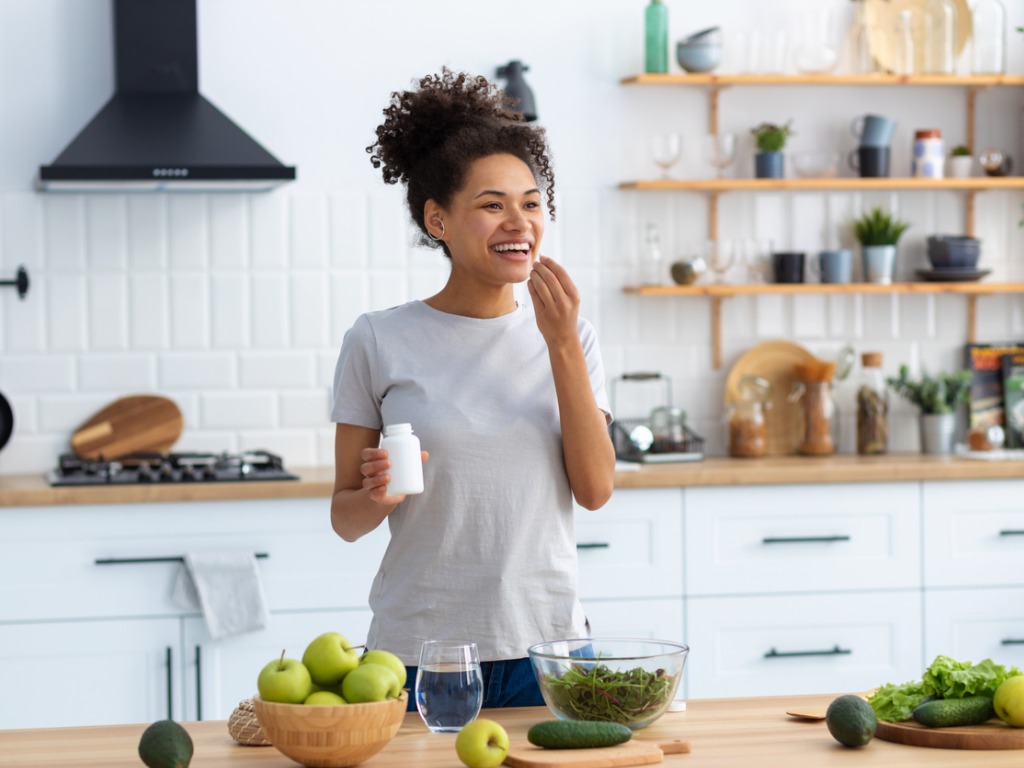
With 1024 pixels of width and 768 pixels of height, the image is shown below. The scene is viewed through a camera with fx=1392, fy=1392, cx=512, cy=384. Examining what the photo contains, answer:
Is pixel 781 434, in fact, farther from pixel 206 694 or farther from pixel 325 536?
pixel 206 694

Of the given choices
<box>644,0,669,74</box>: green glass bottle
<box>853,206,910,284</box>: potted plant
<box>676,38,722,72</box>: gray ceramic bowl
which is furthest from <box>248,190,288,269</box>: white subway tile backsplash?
<box>853,206,910,284</box>: potted plant

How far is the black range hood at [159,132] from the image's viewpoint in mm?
3629

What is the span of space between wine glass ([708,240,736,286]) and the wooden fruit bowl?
2933 millimetres

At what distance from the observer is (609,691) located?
159 cm

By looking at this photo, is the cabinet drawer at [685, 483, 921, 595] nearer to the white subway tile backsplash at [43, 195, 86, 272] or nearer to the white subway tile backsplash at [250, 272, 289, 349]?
the white subway tile backsplash at [250, 272, 289, 349]

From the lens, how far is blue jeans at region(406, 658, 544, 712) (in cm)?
197

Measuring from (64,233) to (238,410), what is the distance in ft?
2.33

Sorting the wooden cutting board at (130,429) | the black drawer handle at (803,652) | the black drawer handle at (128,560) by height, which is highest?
the wooden cutting board at (130,429)

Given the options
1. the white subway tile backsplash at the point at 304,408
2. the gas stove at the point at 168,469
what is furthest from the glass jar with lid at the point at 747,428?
the gas stove at the point at 168,469

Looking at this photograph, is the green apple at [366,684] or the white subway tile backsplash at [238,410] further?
the white subway tile backsplash at [238,410]

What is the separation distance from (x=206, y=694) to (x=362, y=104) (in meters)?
1.78

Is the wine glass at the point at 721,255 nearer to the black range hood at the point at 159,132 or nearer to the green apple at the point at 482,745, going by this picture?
the black range hood at the point at 159,132

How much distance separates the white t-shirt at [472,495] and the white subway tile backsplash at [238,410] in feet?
6.76

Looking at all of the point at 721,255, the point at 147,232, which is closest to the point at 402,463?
the point at 147,232
